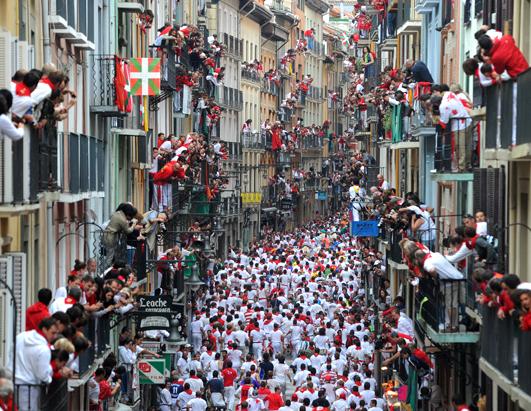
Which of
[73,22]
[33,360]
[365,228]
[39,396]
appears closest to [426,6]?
[365,228]

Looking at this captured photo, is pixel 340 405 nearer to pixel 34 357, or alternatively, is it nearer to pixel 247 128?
pixel 34 357

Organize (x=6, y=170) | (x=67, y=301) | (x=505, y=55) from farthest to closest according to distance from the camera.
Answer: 1. (x=67, y=301)
2. (x=505, y=55)
3. (x=6, y=170)

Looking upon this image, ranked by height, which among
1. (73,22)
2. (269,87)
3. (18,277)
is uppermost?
(269,87)

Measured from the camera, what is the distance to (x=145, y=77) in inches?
1559

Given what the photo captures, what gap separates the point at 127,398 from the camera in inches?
1393

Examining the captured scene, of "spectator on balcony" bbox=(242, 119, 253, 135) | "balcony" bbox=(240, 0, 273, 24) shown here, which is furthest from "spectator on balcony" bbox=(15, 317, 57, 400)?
"balcony" bbox=(240, 0, 273, 24)

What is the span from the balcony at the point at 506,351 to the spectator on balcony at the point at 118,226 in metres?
8.18

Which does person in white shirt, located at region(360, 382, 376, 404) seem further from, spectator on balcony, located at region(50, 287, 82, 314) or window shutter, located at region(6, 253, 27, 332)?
window shutter, located at region(6, 253, 27, 332)

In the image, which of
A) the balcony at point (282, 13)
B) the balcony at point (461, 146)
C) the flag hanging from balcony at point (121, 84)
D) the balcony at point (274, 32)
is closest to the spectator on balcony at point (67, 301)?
the balcony at point (461, 146)

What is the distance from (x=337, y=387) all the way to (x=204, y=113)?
32367 millimetres

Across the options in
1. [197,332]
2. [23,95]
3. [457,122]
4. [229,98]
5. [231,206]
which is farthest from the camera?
[229,98]

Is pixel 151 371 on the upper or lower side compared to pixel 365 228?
lower

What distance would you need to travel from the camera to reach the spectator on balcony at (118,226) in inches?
1230

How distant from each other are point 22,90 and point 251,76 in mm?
78702
